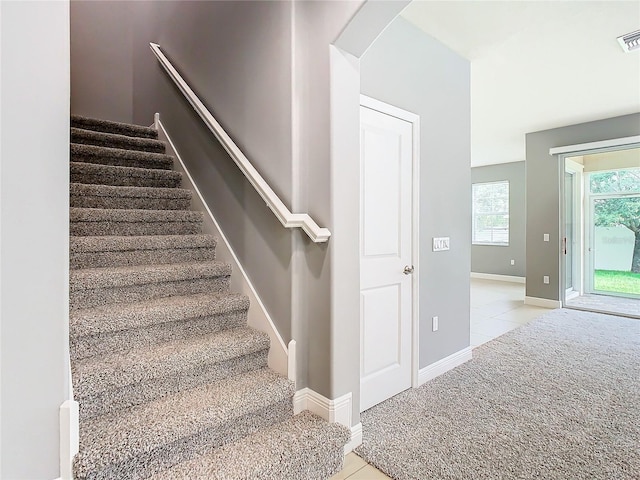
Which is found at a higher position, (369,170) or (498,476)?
(369,170)

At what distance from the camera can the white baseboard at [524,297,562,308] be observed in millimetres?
5457

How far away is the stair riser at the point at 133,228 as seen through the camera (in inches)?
93.1

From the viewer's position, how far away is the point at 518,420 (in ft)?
7.30

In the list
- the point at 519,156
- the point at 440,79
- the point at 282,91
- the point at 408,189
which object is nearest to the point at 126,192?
the point at 282,91

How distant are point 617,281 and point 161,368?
6697 millimetres

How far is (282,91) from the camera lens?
2.00 m

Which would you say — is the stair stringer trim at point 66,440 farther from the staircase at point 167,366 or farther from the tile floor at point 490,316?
the tile floor at point 490,316

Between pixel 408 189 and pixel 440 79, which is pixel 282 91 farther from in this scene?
pixel 440 79

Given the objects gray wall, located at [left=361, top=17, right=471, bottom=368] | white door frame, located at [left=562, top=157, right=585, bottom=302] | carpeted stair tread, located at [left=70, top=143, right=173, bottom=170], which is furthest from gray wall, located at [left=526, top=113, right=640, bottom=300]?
carpeted stair tread, located at [left=70, top=143, right=173, bottom=170]

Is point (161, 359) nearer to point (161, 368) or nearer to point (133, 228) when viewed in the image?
point (161, 368)

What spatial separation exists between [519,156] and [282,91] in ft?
23.9

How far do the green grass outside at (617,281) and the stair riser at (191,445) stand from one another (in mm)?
6063

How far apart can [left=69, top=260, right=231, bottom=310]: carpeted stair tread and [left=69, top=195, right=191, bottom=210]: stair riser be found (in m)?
0.70

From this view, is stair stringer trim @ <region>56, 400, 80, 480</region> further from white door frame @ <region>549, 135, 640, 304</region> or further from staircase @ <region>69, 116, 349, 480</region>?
white door frame @ <region>549, 135, 640, 304</region>
